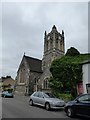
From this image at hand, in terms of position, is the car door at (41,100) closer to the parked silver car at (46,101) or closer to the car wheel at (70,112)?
the parked silver car at (46,101)

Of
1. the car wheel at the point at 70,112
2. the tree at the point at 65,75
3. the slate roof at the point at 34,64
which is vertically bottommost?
the car wheel at the point at 70,112

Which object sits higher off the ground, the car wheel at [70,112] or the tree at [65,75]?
the tree at [65,75]

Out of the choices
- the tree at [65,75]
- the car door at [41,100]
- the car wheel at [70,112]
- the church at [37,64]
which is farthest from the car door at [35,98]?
the church at [37,64]

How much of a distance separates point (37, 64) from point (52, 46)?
7.86m

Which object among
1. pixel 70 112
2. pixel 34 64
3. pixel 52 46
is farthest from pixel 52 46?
pixel 70 112

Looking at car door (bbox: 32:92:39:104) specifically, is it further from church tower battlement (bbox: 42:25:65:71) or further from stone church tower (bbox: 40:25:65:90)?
church tower battlement (bbox: 42:25:65:71)

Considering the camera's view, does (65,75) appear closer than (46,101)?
No

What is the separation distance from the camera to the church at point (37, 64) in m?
49.8

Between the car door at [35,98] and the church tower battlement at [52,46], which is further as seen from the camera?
the church tower battlement at [52,46]

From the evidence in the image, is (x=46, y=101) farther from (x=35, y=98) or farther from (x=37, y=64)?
(x=37, y=64)

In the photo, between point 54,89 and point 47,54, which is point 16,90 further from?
point 54,89

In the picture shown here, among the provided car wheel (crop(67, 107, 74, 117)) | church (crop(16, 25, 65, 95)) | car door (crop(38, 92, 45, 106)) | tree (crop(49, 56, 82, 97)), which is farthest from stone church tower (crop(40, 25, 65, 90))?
car wheel (crop(67, 107, 74, 117))

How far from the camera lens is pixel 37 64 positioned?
55625 mm

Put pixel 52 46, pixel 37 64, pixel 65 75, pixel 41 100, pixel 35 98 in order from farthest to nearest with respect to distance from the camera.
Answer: pixel 37 64
pixel 52 46
pixel 65 75
pixel 35 98
pixel 41 100
